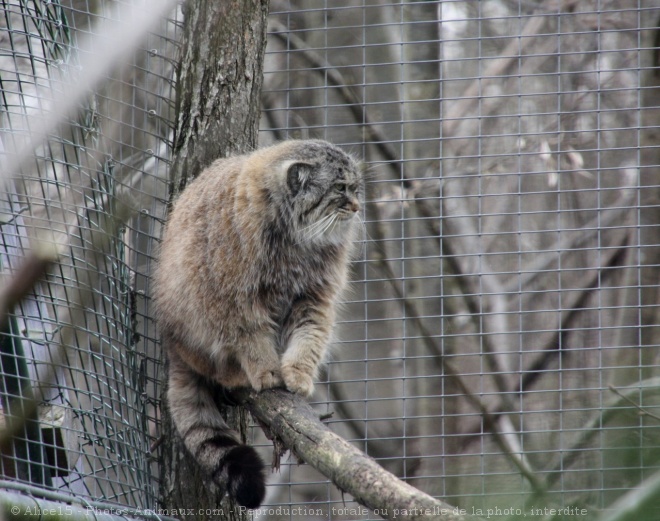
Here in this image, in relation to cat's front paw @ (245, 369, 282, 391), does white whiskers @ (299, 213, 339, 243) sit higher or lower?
higher

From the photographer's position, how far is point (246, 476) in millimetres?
3320

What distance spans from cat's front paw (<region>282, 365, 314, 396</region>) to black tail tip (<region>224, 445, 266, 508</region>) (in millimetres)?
319

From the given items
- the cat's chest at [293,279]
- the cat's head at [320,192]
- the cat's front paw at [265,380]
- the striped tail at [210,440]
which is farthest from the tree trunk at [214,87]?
the cat's chest at [293,279]

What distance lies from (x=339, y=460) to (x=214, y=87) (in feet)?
6.96

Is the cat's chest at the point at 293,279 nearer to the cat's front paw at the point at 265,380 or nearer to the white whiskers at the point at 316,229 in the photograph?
the white whiskers at the point at 316,229

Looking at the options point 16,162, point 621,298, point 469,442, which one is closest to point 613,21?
point 621,298

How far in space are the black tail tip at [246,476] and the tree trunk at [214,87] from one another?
0.56 metres

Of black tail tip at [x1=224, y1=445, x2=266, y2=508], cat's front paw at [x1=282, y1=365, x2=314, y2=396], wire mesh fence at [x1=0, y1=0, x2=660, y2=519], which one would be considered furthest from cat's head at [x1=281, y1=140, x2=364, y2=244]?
wire mesh fence at [x1=0, y1=0, x2=660, y2=519]

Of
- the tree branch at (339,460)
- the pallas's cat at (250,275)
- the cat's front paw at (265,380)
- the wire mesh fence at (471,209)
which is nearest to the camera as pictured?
the tree branch at (339,460)

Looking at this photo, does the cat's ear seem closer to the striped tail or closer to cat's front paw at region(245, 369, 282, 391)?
cat's front paw at region(245, 369, 282, 391)

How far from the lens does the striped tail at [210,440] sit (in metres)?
3.30

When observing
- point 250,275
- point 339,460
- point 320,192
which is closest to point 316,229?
Result: point 320,192

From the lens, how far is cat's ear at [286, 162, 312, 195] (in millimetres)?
3838

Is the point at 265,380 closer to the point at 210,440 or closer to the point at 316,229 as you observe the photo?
the point at 210,440
